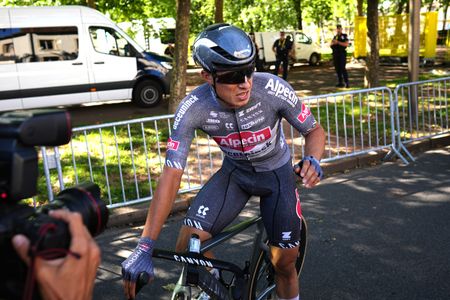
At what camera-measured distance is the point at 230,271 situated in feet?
8.68

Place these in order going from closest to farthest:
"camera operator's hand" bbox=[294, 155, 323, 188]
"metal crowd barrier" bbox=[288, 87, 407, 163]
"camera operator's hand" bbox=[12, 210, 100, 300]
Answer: "camera operator's hand" bbox=[12, 210, 100, 300] < "camera operator's hand" bbox=[294, 155, 323, 188] < "metal crowd barrier" bbox=[288, 87, 407, 163]

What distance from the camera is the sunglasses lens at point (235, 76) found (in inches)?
97.5

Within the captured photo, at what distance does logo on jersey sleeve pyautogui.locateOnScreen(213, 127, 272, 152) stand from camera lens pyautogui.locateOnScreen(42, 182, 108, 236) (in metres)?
1.39

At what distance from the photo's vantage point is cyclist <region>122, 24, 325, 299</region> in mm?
2486

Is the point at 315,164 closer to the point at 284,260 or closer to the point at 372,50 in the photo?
the point at 284,260

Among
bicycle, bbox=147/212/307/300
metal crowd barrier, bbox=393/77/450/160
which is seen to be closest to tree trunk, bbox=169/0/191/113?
metal crowd barrier, bbox=393/77/450/160

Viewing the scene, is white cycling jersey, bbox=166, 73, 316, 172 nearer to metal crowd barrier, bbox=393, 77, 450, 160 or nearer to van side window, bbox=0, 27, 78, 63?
metal crowd barrier, bbox=393, 77, 450, 160

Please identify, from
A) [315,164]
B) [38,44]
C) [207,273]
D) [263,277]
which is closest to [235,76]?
[315,164]

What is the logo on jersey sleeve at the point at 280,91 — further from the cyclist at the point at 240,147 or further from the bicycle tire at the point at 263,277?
the bicycle tire at the point at 263,277

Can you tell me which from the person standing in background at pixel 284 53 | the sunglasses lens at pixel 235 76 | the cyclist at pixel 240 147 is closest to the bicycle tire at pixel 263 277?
the cyclist at pixel 240 147

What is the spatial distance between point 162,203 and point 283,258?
33.6 inches

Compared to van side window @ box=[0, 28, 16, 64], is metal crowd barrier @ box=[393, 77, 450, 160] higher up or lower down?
lower down

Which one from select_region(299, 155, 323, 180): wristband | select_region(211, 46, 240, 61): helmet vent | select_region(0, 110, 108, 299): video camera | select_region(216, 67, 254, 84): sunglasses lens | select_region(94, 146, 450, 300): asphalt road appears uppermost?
select_region(211, 46, 240, 61): helmet vent

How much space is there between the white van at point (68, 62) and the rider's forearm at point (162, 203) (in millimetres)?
10939
